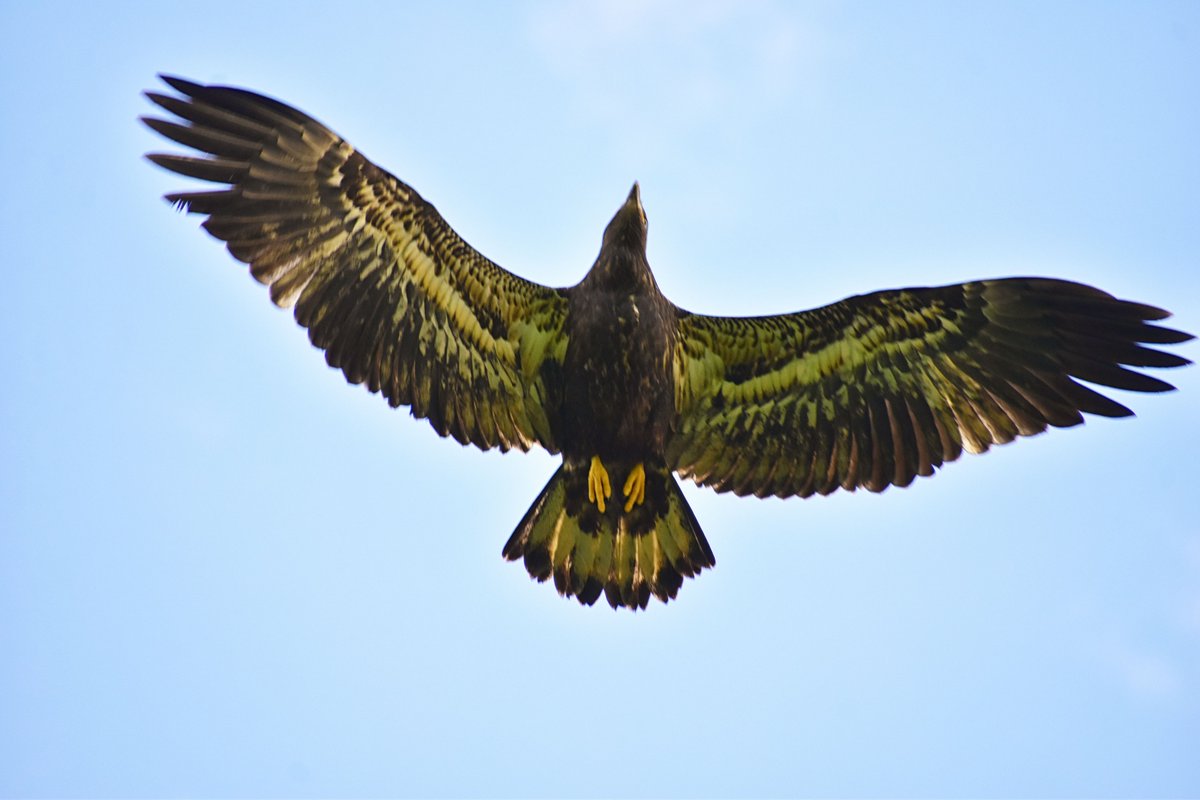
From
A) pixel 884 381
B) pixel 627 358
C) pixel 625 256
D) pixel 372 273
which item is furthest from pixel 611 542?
pixel 372 273

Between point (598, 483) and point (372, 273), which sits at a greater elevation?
point (372, 273)

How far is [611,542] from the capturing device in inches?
418

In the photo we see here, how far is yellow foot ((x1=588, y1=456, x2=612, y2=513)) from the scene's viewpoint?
10.5 m

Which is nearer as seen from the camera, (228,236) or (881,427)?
(228,236)

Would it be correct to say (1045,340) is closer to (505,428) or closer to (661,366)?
(661,366)

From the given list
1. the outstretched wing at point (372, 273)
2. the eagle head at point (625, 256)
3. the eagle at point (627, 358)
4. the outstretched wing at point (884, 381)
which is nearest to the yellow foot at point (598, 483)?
the eagle at point (627, 358)

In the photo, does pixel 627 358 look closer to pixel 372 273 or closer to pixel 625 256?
pixel 625 256

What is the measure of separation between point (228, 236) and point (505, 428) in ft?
7.69

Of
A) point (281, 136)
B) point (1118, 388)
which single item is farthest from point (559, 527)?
point (1118, 388)

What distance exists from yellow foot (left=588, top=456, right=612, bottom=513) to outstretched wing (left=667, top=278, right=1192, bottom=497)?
A: 661 millimetres

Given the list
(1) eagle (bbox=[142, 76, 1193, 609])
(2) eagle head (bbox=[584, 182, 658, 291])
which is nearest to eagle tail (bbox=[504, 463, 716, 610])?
(1) eagle (bbox=[142, 76, 1193, 609])

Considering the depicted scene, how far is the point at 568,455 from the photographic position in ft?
34.8

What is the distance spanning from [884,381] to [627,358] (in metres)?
2.00

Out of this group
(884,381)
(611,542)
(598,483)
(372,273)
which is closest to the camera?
(372,273)
